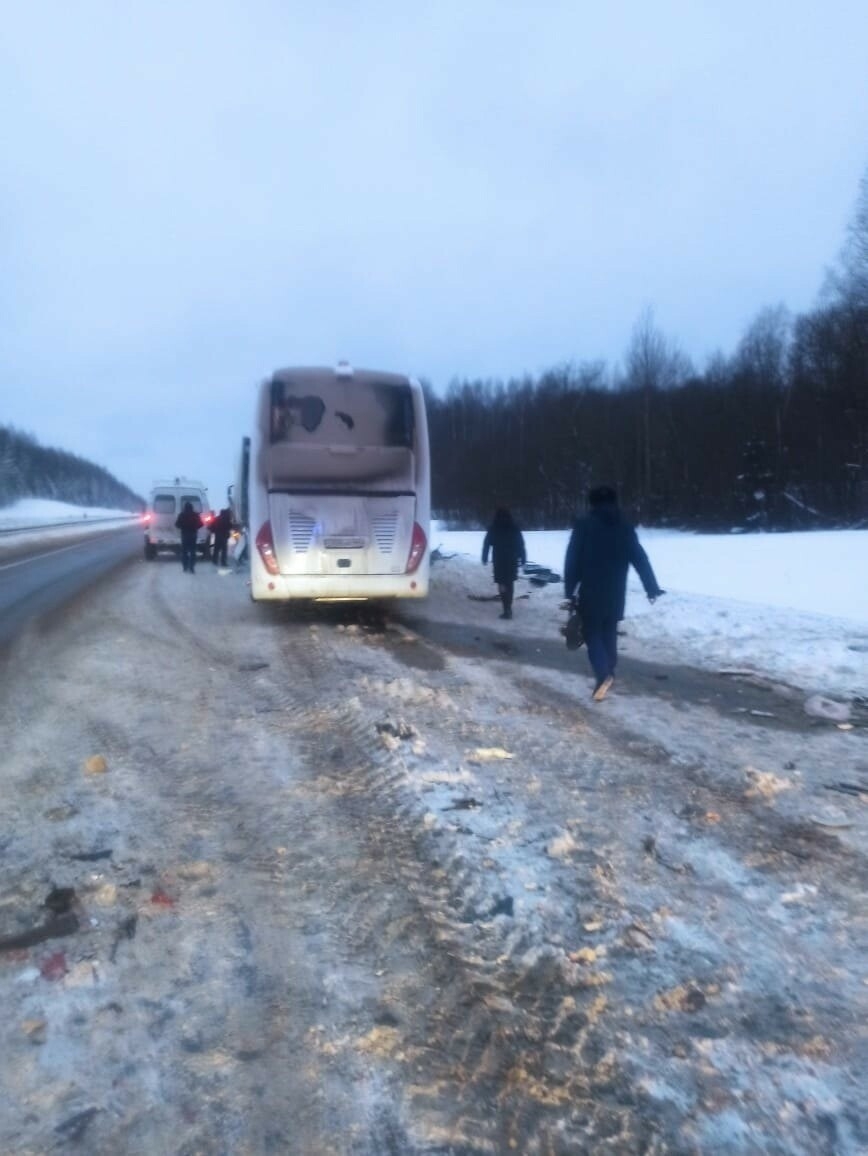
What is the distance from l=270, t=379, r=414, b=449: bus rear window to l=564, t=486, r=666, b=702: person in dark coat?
5.19 m

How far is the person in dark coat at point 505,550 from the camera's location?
48.3 ft

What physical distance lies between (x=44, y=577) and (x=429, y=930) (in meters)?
21.6

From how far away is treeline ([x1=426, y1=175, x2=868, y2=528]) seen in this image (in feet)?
184

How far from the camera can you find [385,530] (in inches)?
Result: 507

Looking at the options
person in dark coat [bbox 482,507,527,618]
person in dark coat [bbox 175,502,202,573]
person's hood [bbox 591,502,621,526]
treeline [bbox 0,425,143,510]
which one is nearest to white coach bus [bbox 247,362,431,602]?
person in dark coat [bbox 482,507,527,618]

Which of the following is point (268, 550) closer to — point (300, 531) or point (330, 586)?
point (300, 531)

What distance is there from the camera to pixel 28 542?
147 ft

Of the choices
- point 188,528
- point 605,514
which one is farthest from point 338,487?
point 188,528

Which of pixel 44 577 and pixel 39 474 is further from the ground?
pixel 39 474

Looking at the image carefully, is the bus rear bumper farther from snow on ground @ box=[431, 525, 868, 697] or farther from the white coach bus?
snow on ground @ box=[431, 525, 868, 697]

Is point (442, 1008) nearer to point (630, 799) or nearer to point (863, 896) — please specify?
point (863, 896)

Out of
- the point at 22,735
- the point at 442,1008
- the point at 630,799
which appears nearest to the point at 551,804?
the point at 630,799

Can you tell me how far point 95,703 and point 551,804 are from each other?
4.69m

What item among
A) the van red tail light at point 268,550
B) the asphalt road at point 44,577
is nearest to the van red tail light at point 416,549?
the van red tail light at point 268,550
